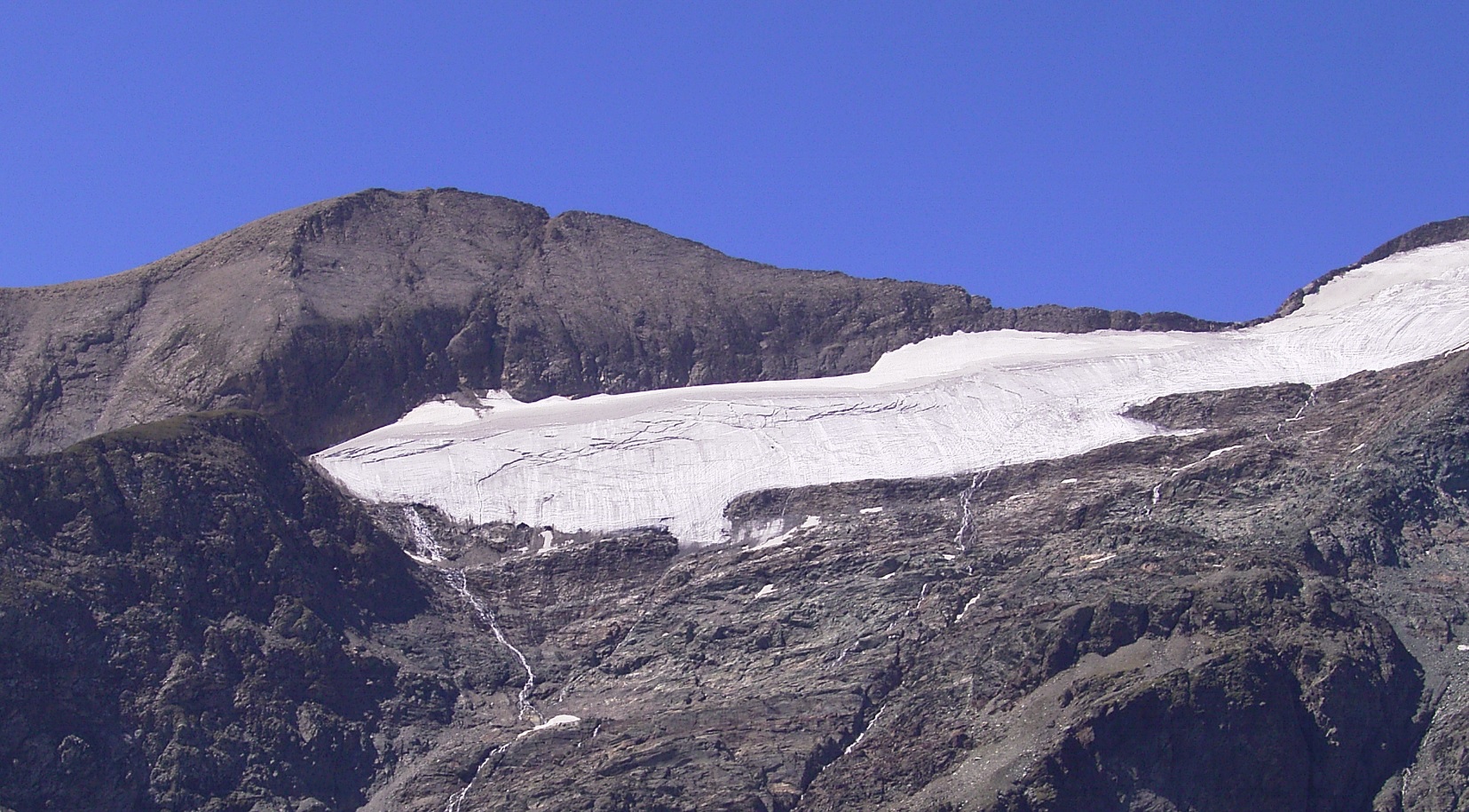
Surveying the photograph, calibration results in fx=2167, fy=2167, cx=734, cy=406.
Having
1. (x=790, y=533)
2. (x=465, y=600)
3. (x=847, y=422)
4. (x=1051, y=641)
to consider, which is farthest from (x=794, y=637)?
(x=847, y=422)

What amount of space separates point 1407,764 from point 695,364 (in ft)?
129

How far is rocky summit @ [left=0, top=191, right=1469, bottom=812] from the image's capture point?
2183 inches

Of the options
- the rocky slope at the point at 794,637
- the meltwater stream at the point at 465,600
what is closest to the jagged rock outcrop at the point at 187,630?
the rocky slope at the point at 794,637

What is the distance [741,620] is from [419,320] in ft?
85.4

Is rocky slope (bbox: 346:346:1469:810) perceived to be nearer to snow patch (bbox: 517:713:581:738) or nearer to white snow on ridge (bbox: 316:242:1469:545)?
snow patch (bbox: 517:713:581:738)

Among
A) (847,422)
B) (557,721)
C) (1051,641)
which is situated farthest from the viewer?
(847,422)

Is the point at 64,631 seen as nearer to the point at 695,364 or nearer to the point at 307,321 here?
the point at 307,321

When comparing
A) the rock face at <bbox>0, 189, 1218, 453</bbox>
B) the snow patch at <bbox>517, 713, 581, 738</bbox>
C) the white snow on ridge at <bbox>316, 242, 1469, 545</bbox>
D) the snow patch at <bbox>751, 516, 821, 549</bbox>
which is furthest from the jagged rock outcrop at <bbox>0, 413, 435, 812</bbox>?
the rock face at <bbox>0, 189, 1218, 453</bbox>

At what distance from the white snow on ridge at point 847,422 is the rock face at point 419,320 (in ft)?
7.85

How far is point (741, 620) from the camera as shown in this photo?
6481 centimetres

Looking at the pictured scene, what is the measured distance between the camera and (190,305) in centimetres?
8569

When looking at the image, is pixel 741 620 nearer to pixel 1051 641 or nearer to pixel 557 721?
pixel 557 721

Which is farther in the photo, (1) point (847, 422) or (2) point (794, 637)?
(1) point (847, 422)

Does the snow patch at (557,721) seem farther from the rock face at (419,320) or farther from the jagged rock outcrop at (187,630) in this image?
the rock face at (419,320)
